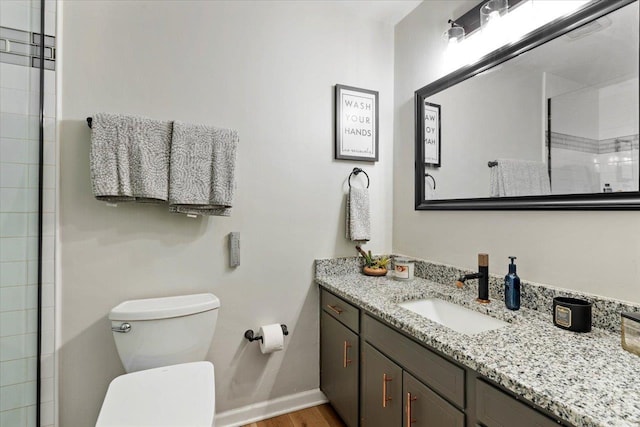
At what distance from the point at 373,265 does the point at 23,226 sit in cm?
173

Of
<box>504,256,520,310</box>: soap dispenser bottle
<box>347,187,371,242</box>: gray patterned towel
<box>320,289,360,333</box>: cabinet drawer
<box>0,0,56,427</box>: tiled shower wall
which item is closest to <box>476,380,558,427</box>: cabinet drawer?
<box>504,256,520,310</box>: soap dispenser bottle

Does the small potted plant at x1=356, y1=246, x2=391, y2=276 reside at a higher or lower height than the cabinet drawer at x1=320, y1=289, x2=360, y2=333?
higher

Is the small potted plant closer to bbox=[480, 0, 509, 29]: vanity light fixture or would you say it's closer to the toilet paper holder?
the toilet paper holder

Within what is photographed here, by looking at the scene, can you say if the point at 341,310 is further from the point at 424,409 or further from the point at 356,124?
the point at 356,124

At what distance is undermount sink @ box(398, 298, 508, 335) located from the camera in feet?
4.04

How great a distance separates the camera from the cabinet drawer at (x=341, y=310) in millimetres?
1479

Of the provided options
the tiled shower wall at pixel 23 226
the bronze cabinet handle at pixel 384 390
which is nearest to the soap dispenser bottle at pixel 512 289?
the bronze cabinet handle at pixel 384 390

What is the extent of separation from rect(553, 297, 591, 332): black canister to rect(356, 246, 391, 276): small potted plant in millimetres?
912

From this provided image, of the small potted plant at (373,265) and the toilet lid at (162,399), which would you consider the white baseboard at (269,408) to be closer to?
the toilet lid at (162,399)

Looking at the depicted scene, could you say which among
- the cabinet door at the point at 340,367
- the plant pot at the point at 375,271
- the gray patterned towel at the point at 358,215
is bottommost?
the cabinet door at the point at 340,367

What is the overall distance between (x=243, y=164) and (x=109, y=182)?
0.63 m

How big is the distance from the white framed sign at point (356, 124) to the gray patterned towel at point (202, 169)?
2.28 feet

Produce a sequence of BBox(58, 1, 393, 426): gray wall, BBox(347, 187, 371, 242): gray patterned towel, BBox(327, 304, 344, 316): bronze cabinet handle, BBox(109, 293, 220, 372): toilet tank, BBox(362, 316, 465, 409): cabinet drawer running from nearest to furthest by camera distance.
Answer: BBox(362, 316, 465, 409): cabinet drawer, BBox(109, 293, 220, 372): toilet tank, BBox(58, 1, 393, 426): gray wall, BBox(327, 304, 344, 316): bronze cabinet handle, BBox(347, 187, 371, 242): gray patterned towel

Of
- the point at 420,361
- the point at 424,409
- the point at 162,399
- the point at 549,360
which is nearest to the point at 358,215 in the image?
the point at 420,361
